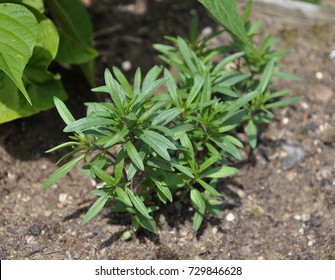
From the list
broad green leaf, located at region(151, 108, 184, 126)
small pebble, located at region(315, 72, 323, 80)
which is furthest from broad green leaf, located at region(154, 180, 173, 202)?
small pebble, located at region(315, 72, 323, 80)

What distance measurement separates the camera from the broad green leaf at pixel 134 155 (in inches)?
78.7

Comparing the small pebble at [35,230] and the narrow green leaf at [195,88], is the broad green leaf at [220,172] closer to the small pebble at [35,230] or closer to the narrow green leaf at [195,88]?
the narrow green leaf at [195,88]

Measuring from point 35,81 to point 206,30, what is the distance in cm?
107

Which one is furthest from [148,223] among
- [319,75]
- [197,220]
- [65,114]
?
[319,75]

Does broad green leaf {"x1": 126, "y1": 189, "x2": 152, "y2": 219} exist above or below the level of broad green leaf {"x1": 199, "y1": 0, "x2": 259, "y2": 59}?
below

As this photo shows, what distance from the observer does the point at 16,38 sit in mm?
2115

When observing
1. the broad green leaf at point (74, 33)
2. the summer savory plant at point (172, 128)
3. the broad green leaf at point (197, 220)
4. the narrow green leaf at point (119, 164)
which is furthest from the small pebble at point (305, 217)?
the broad green leaf at point (74, 33)

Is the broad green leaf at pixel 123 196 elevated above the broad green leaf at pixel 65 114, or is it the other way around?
the broad green leaf at pixel 65 114

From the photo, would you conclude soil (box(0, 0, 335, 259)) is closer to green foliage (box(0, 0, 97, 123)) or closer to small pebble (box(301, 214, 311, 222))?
small pebble (box(301, 214, 311, 222))

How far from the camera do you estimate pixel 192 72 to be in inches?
97.3

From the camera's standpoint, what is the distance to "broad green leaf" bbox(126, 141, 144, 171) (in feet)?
6.56

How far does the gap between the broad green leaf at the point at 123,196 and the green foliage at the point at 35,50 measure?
0.42 metres
